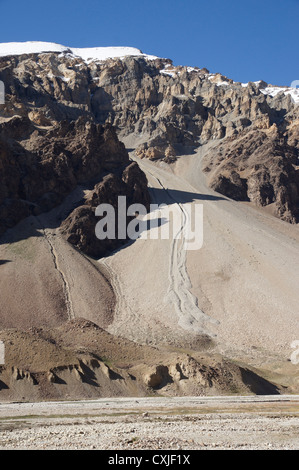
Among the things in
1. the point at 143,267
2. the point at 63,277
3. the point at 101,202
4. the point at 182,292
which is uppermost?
the point at 101,202

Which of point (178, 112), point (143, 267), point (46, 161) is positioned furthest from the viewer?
point (178, 112)

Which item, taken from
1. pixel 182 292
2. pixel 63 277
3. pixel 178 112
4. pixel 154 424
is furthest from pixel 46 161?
pixel 178 112

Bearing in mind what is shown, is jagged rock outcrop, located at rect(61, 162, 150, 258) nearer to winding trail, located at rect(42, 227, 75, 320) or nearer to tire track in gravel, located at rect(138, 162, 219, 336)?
winding trail, located at rect(42, 227, 75, 320)

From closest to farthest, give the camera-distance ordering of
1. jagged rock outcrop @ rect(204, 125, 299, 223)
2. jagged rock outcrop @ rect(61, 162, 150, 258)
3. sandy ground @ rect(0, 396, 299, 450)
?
1. sandy ground @ rect(0, 396, 299, 450)
2. jagged rock outcrop @ rect(61, 162, 150, 258)
3. jagged rock outcrop @ rect(204, 125, 299, 223)

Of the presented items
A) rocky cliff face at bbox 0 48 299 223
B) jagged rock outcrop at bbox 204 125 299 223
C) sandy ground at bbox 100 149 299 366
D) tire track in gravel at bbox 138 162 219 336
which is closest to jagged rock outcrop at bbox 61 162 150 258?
sandy ground at bbox 100 149 299 366

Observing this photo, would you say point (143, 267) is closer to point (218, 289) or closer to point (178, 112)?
point (218, 289)

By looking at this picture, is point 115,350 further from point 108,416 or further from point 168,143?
point 168,143

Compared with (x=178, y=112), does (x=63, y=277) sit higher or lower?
lower
